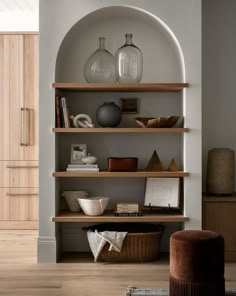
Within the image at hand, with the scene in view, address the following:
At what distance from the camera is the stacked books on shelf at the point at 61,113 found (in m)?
4.77

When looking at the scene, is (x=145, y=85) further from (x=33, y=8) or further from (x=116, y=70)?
(x=33, y=8)

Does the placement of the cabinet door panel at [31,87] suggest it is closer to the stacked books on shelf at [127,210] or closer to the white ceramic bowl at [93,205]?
the white ceramic bowl at [93,205]

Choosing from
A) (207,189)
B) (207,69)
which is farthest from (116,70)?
(207,189)

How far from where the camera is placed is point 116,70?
4.86m

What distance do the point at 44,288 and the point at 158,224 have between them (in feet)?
4.91

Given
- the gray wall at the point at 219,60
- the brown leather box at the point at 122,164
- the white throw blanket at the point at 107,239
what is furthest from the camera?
the gray wall at the point at 219,60

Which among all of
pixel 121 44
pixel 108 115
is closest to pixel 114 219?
pixel 108 115

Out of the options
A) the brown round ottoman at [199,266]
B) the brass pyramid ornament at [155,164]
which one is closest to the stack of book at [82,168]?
the brass pyramid ornament at [155,164]

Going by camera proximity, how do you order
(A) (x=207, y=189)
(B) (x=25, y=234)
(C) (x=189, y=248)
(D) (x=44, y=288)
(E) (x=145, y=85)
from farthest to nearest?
1. (B) (x=25, y=234)
2. (A) (x=207, y=189)
3. (E) (x=145, y=85)
4. (D) (x=44, y=288)
5. (C) (x=189, y=248)

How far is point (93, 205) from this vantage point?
4746mm

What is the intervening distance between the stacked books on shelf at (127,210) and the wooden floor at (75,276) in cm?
43

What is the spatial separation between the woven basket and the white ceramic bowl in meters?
0.29

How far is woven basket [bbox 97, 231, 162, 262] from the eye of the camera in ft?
15.5

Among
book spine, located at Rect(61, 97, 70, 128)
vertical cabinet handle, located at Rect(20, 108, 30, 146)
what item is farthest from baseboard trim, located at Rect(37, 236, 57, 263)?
vertical cabinet handle, located at Rect(20, 108, 30, 146)
